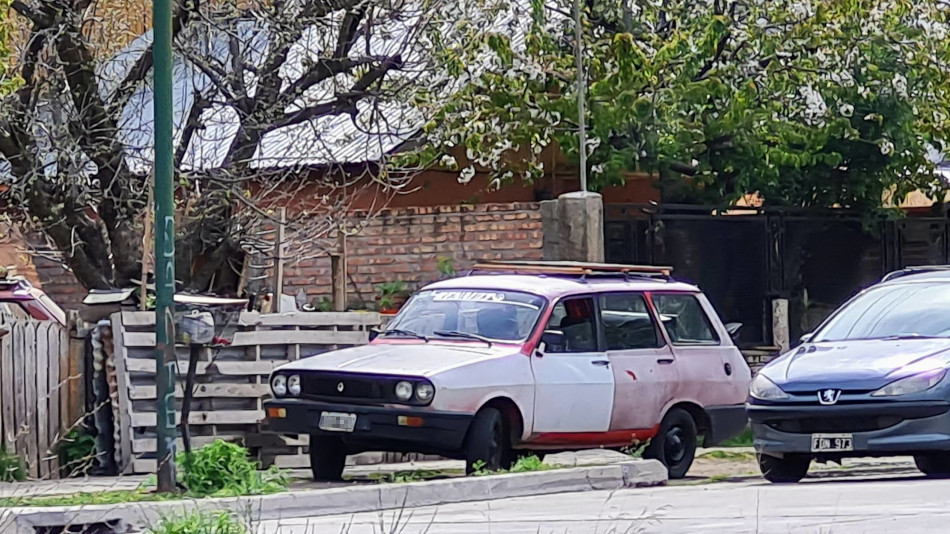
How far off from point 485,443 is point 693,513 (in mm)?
2465

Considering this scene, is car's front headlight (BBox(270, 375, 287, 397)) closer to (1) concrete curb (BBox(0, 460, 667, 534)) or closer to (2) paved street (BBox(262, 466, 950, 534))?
(1) concrete curb (BBox(0, 460, 667, 534))

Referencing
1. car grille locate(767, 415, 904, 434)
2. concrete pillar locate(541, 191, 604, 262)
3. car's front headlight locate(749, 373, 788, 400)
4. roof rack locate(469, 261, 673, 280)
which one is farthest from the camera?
concrete pillar locate(541, 191, 604, 262)

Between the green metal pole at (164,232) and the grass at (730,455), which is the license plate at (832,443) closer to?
the grass at (730,455)

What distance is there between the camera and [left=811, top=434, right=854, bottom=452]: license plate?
1148cm

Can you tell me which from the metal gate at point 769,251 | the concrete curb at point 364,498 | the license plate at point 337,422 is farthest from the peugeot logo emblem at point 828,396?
the metal gate at point 769,251

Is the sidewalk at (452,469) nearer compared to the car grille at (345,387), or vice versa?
the car grille at (345,387)

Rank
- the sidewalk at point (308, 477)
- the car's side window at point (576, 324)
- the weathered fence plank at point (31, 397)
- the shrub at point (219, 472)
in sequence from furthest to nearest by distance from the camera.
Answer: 1. the weathered fence plank at point (31, 397)
2. the car's side window at point (576, 324)
3. the sidewalk at point (308, 477)
4. the shrub at point (219, 472)

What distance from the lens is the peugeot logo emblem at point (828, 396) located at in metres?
11.5

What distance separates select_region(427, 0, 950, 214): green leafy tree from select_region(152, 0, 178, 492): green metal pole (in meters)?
9.37

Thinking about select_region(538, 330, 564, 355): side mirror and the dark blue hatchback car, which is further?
select_region(538, 330, 564, 355): side mirror

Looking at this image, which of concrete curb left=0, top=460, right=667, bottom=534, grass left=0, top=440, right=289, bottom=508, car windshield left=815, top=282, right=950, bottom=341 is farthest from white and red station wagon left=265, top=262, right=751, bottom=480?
car windshield left=815, top=282, right=950, bottom=341

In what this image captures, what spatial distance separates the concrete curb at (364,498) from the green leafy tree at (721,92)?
320 inches

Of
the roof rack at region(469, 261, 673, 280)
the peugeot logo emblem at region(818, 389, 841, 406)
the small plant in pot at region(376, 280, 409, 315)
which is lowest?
the peugeot logo emblem at region(818, 389, 841, 406)

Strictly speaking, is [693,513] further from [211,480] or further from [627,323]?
[627,323]
